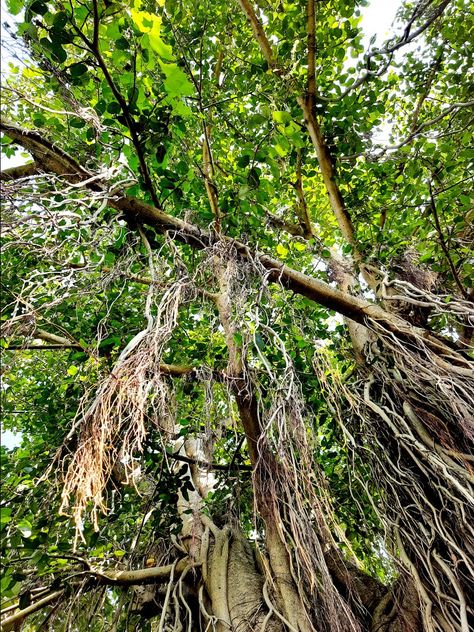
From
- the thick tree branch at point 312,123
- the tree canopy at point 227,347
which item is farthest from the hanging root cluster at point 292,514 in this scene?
the thick tree branch at point 312,123

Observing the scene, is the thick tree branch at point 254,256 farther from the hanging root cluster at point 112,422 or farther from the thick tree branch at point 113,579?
the thick tree branch at point 113,579

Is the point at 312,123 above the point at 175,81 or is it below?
above

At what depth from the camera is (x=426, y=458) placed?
1559 mm

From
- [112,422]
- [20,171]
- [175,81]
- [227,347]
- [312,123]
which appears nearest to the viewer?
[112,422]

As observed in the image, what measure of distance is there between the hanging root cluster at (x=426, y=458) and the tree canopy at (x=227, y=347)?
0.01 meters

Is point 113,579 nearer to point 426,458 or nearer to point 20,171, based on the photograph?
point 426,458

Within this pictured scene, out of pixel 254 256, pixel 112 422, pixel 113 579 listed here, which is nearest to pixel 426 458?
pixel 254 256

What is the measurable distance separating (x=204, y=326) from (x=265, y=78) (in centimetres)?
168

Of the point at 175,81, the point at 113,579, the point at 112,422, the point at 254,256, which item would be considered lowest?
the point at 113,579

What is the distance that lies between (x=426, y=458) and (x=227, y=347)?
0.96m

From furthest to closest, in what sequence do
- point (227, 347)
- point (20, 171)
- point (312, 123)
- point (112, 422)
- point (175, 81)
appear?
point (312, 123) → point (227, 347) → point (20, 171) → point (175, 81) → point (112, 422)

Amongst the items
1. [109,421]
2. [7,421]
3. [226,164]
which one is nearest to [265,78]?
[226,164]

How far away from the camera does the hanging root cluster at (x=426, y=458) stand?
4.35 ft

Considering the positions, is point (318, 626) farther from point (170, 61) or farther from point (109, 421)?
point (170, 61)
